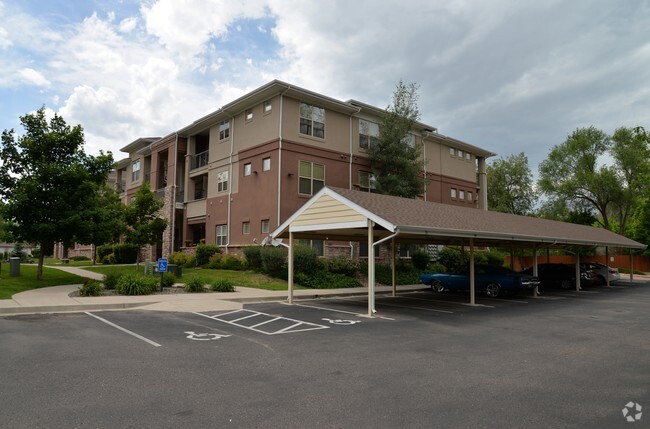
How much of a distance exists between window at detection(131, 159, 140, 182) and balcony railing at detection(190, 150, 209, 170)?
30.7ft

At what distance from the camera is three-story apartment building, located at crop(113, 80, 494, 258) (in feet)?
89.6

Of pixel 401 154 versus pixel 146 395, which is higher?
pixel 401 154

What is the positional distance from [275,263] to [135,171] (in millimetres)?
25082

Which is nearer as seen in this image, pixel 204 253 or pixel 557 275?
pixel 557 275

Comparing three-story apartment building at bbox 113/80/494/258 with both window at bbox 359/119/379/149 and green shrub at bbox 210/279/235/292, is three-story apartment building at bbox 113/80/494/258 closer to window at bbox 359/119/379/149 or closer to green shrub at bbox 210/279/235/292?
window at bbox 359/119/379/149

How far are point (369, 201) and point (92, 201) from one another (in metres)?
12.5

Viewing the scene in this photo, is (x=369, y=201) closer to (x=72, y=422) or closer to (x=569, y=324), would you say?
(x=569, y=324)

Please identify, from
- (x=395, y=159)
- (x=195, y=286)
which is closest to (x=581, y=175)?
(x=395, y=159)

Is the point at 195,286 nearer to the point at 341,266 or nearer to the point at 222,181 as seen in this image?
the point at 341,266

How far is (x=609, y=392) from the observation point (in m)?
6.06

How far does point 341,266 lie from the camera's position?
83.5 ft

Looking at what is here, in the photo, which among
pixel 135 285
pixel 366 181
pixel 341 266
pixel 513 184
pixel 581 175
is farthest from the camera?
pixel 513 184

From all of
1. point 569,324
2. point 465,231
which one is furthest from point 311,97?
point 569,324

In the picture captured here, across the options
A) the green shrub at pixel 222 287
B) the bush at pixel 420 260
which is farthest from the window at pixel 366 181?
the green shrub at pixel 222 287
